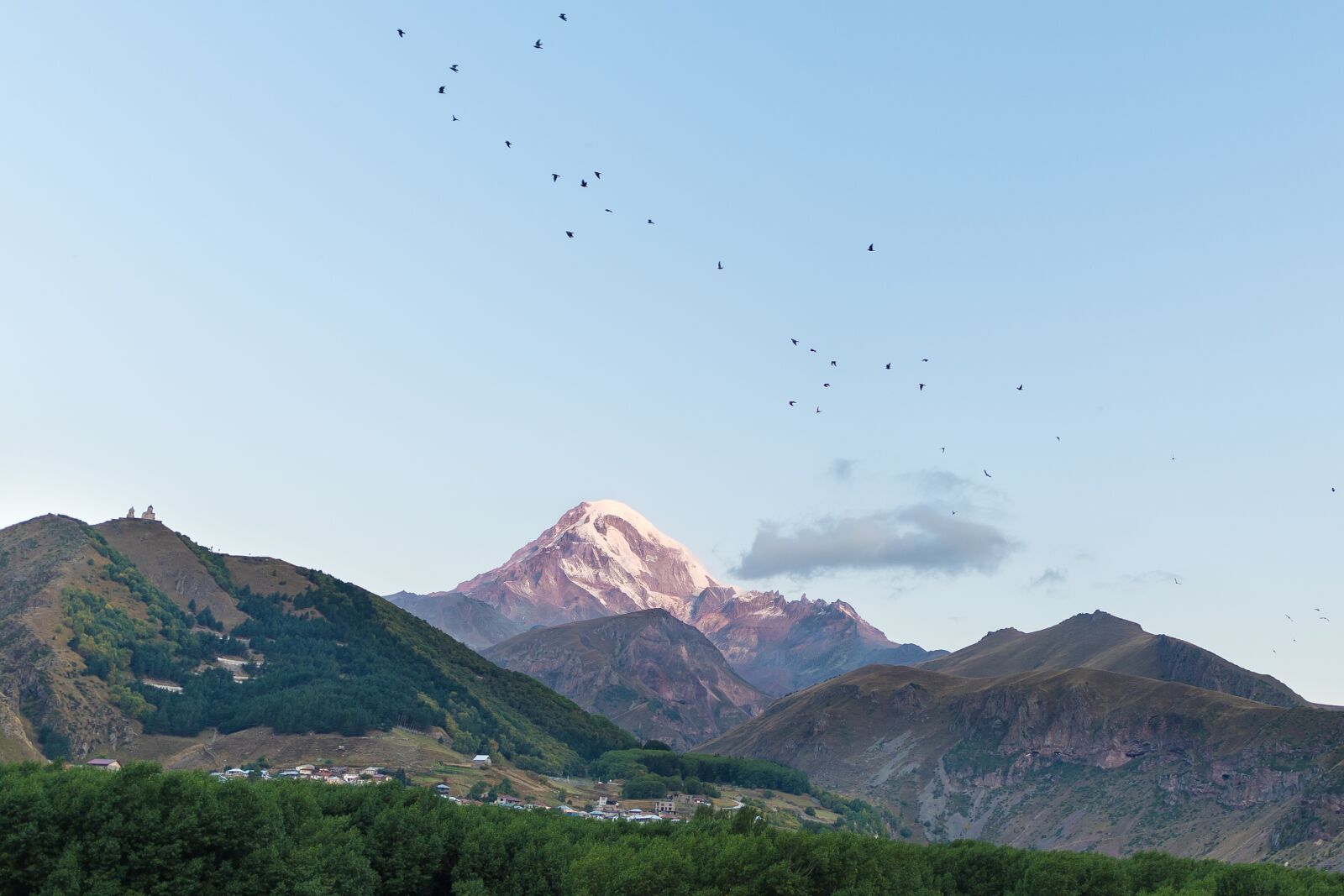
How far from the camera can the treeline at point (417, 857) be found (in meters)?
123

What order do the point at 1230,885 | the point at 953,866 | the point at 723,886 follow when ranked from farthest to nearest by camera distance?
the point at 953,866 < the point at 1230,885 < the point at 723,886

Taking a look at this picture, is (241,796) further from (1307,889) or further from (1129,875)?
(1307,889)

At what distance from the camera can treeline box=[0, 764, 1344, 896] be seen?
404 ft

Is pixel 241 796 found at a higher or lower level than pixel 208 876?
higher

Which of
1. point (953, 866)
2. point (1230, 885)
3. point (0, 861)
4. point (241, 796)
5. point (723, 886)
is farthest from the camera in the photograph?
point (953, 866)

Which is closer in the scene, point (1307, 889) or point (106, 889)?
point (106, 889)

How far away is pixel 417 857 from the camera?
5758 inches

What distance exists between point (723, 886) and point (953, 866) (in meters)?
54.2

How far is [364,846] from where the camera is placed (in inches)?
5664

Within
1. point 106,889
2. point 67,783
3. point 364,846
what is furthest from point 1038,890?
point 67,783

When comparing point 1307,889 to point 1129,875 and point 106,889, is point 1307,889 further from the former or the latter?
point 106,889

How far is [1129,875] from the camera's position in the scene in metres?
153

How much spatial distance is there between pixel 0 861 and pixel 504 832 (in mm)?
57418


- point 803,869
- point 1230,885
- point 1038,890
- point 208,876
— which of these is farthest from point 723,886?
point 1230,885
